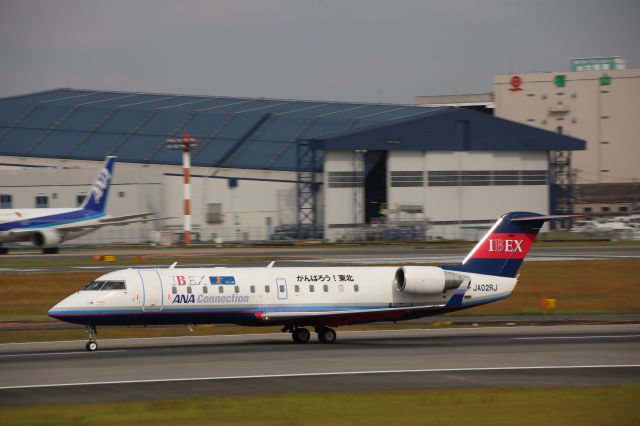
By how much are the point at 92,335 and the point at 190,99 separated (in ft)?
301

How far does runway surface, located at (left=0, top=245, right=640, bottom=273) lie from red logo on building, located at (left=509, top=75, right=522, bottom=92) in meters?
68.2

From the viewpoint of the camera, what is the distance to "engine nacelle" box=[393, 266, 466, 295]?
1238 inches

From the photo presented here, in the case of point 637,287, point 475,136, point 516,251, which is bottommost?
point 637,287

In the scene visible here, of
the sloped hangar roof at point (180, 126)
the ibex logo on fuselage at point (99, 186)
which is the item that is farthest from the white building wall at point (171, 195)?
the ibex logo on fuselage at point (99, 186)

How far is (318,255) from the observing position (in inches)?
2677

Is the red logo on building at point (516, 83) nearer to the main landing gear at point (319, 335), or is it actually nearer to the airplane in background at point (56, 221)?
the airplane in background at point (56, 221)

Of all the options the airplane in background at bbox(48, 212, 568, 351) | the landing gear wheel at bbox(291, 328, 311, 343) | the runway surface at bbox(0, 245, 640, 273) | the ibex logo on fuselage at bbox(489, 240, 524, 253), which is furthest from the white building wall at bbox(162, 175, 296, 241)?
the landing gear wheel at bbox(291, 328, 311, 343)

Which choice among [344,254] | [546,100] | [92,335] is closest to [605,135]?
[546,100]

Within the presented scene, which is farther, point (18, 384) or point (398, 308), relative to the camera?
point (398, 308)

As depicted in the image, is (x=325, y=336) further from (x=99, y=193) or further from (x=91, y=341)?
(x=99, y=193)

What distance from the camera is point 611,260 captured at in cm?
5906

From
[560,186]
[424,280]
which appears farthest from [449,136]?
[424,280]

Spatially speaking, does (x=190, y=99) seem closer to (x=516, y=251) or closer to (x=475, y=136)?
(x=475, y=136)

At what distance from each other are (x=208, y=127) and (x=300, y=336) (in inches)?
2982
